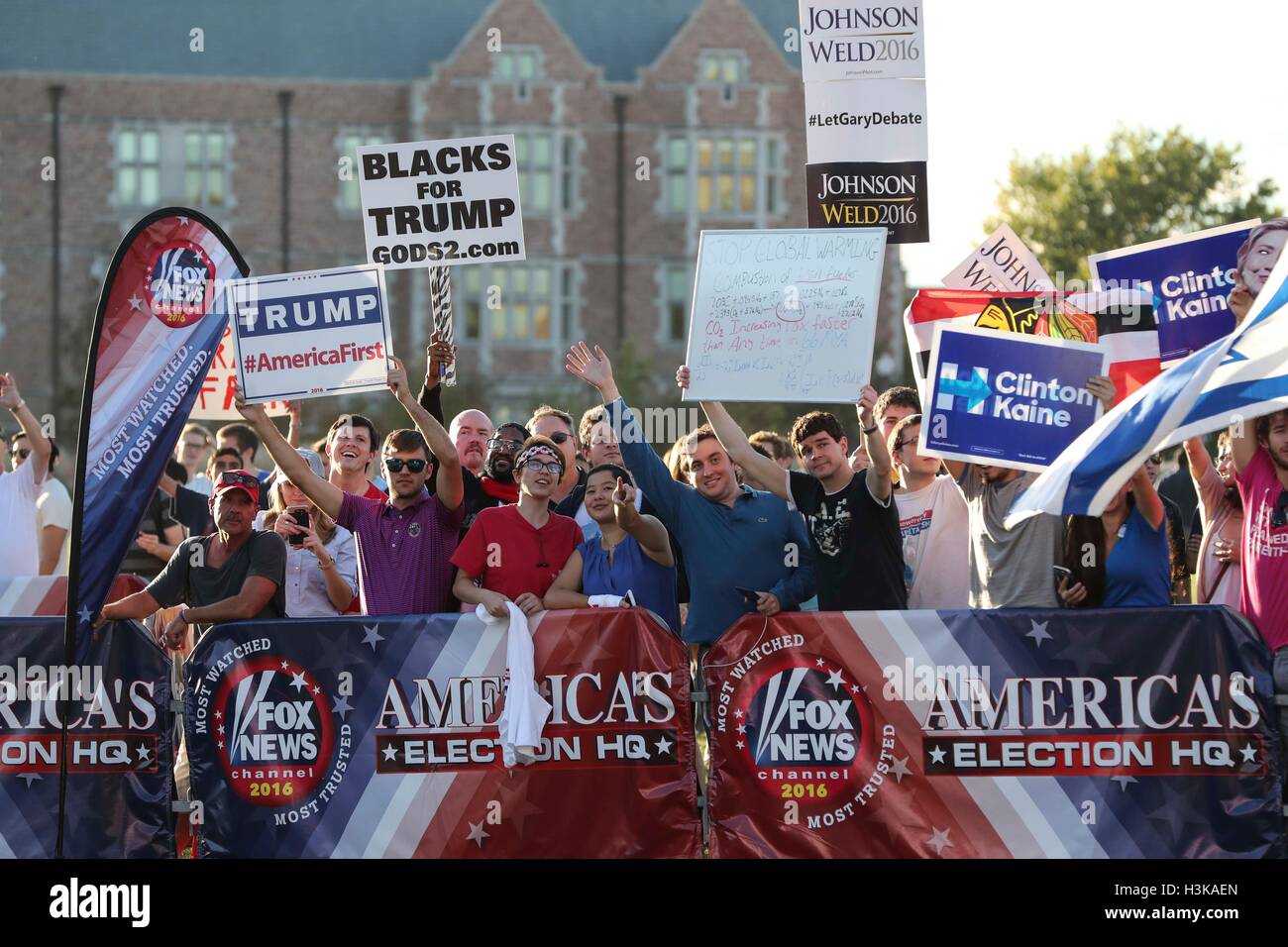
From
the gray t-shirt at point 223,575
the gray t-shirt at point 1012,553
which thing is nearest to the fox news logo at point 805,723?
the gray t-shirt at point 1012,553

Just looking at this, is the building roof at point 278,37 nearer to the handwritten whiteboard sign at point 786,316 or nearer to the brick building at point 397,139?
the brick building at point 397,139

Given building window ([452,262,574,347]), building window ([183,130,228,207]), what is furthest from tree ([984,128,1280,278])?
building window ([183,130,228,207])

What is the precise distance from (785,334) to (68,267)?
37790 mm

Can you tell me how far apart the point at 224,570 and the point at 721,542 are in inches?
92.9

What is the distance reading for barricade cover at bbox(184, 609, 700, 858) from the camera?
23.9ft

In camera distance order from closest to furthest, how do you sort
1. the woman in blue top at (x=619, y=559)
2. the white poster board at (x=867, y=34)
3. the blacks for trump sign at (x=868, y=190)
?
the woman in blue top at (x=619, y=559), the blacks for trump sign at (x=868, y=190), the white poster board at (x=867, y=34)

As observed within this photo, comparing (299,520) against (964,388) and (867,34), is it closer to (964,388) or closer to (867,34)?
(964,388)

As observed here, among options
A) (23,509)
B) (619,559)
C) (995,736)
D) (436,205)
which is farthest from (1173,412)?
(23,509)

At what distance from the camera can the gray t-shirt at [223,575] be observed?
25.3 ft

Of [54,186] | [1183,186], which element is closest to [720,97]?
[1183,186]

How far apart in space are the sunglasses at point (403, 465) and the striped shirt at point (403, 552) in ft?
0.51

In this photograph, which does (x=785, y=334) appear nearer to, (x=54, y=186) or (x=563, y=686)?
(x=563, y=686)

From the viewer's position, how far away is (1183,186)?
40.5 m

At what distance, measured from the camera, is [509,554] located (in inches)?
297
